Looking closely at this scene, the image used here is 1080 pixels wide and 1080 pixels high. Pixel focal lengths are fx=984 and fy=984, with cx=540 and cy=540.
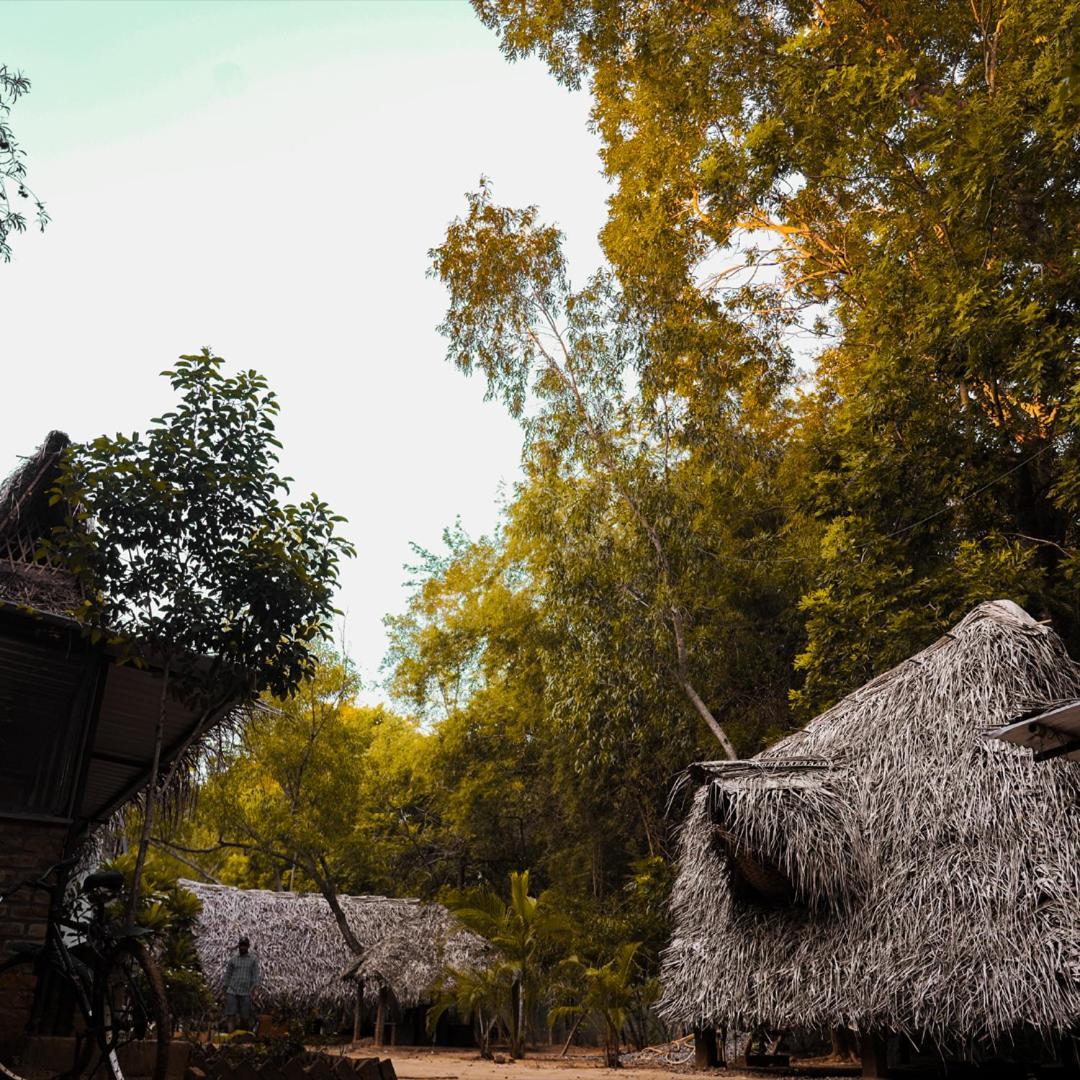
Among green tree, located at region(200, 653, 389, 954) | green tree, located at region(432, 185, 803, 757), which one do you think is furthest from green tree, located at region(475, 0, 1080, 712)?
green tree, located at region(200, 653, 389, 954)

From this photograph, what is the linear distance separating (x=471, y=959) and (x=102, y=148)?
1452 centimetres

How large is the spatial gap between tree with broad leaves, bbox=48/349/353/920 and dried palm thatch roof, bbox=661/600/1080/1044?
380 cm

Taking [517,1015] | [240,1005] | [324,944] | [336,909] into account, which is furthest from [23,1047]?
[324,944]

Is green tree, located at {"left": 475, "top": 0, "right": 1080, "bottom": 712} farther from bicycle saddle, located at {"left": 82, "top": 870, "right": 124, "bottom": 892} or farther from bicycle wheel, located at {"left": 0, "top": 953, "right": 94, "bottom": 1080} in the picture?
bicycle wheel, located at {"left": 0, "top": 953, "right": 94, "bottom": 1080}

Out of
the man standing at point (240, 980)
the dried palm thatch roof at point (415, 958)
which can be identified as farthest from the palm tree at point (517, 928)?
the dried palm thatch roof at point (415, 958)

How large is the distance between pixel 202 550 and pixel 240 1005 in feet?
27.0

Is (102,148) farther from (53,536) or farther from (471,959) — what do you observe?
(471,959)

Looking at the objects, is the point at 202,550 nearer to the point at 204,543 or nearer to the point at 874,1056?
the point at 204,543

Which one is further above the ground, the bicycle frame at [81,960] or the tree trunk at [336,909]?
the tree trunk at [336,909]

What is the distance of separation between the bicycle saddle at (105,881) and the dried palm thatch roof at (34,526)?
2.28m

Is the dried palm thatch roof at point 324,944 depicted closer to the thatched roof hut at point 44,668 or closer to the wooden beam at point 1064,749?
the thatched roof hut at point 44,668

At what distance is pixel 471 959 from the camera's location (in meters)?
18.1

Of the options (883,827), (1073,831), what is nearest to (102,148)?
(883,827)

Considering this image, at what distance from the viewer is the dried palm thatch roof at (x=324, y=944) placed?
17859mm
